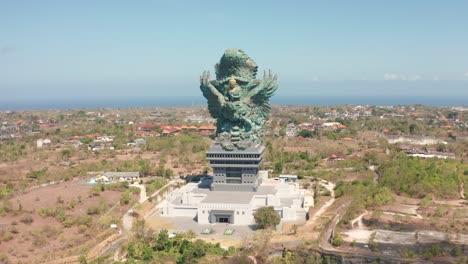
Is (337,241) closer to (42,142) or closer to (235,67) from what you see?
(235,67)

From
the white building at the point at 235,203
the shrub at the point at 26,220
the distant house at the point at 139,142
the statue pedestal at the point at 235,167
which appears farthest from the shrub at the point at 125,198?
the distant house at the point at 139,142

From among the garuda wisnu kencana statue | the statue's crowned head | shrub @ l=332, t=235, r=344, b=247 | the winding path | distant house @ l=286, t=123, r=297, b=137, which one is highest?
the statue's crowned head

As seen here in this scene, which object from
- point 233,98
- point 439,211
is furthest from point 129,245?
point 439,211

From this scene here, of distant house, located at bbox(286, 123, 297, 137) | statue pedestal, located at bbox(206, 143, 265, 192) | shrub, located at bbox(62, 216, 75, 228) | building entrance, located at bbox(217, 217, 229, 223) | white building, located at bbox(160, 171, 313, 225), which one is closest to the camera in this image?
shrub, located at bbox(62, 216, 75, 228)

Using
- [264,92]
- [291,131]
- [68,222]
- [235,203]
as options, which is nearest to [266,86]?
[264,92]

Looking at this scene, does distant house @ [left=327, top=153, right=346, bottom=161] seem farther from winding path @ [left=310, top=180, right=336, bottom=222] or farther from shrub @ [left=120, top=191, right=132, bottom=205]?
shrub @ [left=120, top=191, right=132, bottom=205]

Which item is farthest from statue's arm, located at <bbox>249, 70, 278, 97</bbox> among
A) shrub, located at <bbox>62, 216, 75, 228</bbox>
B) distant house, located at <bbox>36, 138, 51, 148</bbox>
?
distant house, located at <bbox>36, 138, 51, 148</bbox>

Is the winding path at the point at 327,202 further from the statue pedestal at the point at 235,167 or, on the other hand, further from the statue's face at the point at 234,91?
the statue's face at the point at 234,91
